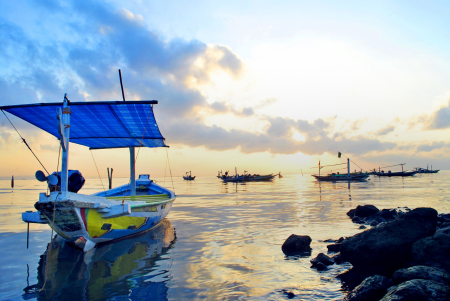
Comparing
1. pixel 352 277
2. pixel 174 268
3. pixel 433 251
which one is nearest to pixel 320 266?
pixel 352 277

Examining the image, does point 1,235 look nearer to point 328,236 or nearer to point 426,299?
point 328,236

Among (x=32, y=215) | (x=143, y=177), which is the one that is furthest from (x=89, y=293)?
(x=143, y=177)

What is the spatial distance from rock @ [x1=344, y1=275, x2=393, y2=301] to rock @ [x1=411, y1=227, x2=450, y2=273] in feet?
4.93

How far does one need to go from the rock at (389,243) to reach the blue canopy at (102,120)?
7440 mm

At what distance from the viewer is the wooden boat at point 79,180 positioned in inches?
324

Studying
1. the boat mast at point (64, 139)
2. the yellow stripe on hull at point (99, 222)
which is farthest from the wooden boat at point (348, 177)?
the boat mast at point (64, 139)

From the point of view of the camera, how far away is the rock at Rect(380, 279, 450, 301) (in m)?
4.39

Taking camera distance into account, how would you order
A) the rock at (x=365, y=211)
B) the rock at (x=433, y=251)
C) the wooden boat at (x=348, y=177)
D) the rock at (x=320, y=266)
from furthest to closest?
the wooden boat at (x=348, y=177) → the rock at (x=365, y=211) → the rock at (x=320, y=266) → the rock at (x=433, y=251)

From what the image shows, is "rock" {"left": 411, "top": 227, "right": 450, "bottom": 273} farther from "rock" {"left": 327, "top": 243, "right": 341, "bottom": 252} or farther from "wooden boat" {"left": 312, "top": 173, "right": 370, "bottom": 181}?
"wooden boat" {"left": 312, "top": 173, "right": 370, "bottom": 181}

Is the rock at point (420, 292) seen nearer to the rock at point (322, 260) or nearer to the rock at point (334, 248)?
the rock at point (322, 260)

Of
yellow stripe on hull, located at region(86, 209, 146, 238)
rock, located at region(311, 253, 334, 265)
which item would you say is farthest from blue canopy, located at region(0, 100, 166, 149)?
rock, located at region(311, 253, 334, 265)

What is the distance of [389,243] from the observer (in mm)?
7070

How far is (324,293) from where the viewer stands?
237 inches

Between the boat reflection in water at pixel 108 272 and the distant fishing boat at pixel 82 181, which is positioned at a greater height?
the distant fishing boat at pixel 82 181
